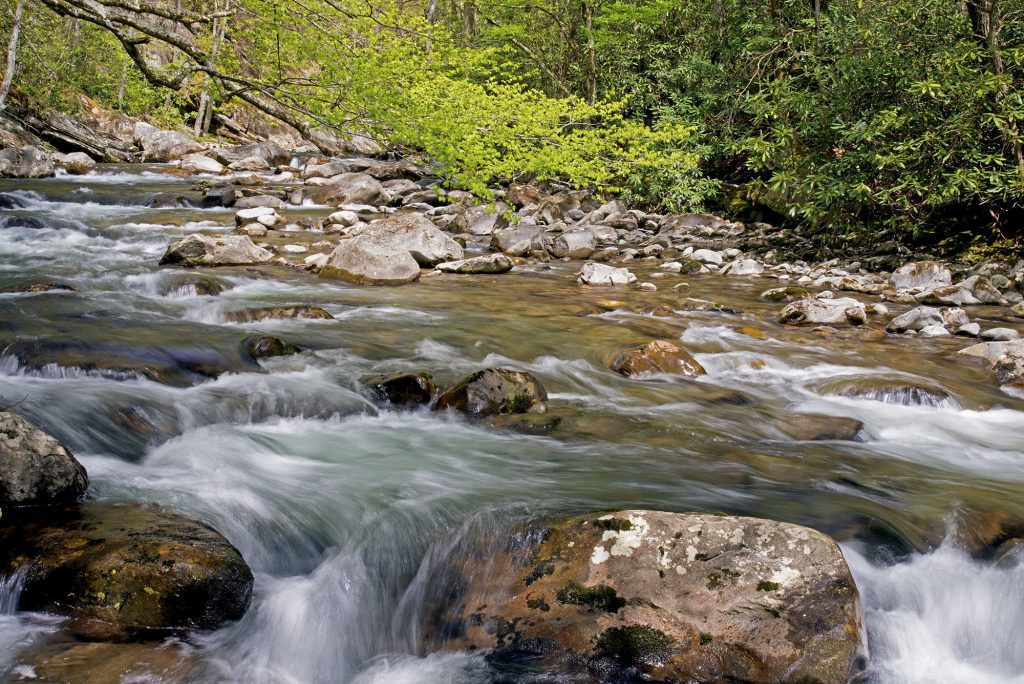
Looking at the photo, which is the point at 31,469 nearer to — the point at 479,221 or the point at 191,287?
the point at 191,287

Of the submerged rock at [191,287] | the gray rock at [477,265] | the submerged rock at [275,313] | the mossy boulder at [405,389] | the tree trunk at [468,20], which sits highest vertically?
the tree trunk at [468,20]

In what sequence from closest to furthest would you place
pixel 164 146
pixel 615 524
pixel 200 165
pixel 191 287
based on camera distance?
pixel 615 524
pixel 191 287
pixel 200 165
pixel 164 146

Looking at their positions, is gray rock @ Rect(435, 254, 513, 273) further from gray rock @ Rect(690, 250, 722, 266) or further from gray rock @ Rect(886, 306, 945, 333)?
gray rock @ Rect(886, 306, 945, 333)

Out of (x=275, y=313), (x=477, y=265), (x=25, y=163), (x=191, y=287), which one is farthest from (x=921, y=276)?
(x=25, y=163)

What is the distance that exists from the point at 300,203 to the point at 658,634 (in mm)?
15325

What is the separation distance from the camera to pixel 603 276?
10109mm

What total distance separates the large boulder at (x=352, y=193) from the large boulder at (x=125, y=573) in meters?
14.6

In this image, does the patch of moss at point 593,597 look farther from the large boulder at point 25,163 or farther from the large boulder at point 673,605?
the large boulder at point 25,163

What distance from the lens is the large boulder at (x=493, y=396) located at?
476 centimetres

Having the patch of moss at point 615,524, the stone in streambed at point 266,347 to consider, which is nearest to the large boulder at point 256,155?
the stone in streambed at point 266,347

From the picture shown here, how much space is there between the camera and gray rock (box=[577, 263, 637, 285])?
1007 cm

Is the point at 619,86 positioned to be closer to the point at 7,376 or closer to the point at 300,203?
the point at 300,203

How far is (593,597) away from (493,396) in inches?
88.4

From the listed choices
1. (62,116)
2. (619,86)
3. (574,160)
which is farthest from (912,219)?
(62,116)
